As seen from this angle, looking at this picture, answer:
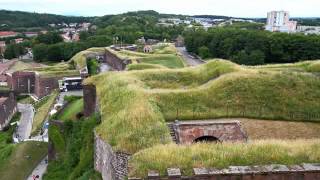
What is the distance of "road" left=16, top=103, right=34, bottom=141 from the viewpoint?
31.4 meters

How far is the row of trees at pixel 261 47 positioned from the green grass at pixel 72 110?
74.1 feet

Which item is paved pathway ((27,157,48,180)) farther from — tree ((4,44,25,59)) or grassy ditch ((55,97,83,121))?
tree ((4,44,25,59))

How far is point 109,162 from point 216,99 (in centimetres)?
559

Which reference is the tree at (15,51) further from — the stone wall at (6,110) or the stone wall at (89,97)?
the stone wall at (89,97)

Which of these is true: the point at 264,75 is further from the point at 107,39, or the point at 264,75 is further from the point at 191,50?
the point at 107,39

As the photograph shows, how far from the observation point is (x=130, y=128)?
1174 centimetres

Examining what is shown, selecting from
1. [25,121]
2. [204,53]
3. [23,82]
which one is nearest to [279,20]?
[204,53]

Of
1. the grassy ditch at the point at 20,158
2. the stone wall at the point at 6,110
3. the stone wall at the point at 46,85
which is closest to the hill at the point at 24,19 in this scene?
the stone wall at the point at 46,85

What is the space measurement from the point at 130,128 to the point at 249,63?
3242 centimetres

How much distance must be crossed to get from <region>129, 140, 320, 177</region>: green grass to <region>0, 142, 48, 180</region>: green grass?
1378 centimetres

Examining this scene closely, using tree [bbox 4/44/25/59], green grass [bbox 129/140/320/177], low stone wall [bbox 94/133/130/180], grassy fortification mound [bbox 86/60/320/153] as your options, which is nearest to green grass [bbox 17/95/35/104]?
grassy fortification mound [bbox 86/60/320/153]

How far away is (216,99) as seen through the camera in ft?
50.8

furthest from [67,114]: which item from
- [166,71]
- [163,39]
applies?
[163,39]

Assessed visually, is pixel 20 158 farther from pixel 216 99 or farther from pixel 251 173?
pixel 251 173
